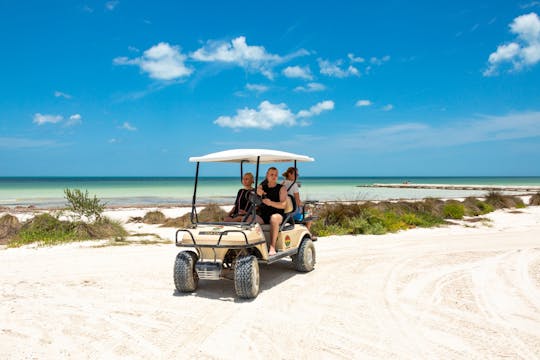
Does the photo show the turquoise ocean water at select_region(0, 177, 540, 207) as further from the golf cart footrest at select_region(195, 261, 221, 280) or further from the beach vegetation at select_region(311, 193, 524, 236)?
the golf cart footrest at select_region(195, 261, 221, 280)

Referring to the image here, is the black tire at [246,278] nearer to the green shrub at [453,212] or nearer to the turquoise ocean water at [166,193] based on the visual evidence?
the turquoise ocean water at [166,193]

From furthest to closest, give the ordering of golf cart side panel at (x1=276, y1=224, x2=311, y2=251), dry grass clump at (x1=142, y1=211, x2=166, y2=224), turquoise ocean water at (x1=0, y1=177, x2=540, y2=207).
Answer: turquoise ocean water at (x1=0, y1=177, x2=540, y2=207) < dry grass clump at (x1=142, y1=211, x2=166, y2=224) < golf cart side panel at (x1=276, y1=224, x2=311, y2=251)

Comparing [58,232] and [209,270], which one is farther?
[58,232]

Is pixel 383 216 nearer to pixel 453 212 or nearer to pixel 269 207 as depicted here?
pixel 453 212

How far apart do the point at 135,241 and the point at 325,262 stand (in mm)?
5313

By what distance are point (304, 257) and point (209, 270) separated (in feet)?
6.79

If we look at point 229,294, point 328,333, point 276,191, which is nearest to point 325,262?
point 276,191

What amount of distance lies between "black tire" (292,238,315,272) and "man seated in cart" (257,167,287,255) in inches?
29.4

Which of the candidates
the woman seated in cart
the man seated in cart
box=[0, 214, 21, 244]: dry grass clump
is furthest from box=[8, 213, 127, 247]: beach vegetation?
the man seated in cart

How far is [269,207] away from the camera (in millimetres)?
7082

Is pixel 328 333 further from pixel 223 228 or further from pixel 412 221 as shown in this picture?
pixel 412 221

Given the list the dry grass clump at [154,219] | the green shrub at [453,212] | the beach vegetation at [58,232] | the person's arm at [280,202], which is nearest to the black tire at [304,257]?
the person's arm at [280,202]

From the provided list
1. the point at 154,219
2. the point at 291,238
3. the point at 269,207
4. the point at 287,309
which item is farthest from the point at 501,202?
the point at 287,309

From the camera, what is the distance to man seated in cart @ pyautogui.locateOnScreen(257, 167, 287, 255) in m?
6.61
